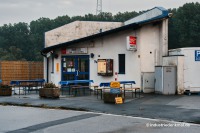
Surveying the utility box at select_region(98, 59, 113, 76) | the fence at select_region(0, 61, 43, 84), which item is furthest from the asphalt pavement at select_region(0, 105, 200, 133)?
the fence at select_region(0, 61, 43, 84)

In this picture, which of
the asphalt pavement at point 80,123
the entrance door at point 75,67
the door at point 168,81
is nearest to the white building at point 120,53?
the entrance door at point 75,67

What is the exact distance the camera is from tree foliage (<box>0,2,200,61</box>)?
86438 millimetres

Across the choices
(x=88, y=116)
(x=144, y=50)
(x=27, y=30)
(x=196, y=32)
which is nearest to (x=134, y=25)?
(x=144, y=50)

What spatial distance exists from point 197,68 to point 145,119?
9755mm

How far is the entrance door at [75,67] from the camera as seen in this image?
25.4 m

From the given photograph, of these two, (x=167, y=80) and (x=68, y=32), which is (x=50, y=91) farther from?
(x=68, y=32)

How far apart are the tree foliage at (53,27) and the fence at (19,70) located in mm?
55813

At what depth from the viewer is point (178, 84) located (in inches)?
822

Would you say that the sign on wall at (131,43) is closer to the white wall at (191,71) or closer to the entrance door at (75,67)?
the white wall at (191,71)

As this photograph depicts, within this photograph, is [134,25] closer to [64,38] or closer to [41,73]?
[64,38]

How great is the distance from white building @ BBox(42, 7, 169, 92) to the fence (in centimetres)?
595

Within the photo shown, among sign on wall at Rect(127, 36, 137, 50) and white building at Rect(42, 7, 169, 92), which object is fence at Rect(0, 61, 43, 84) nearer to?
white building at Rect(42, 7, 169, 92)

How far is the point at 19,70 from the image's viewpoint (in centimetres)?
3250

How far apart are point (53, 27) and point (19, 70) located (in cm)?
9015
